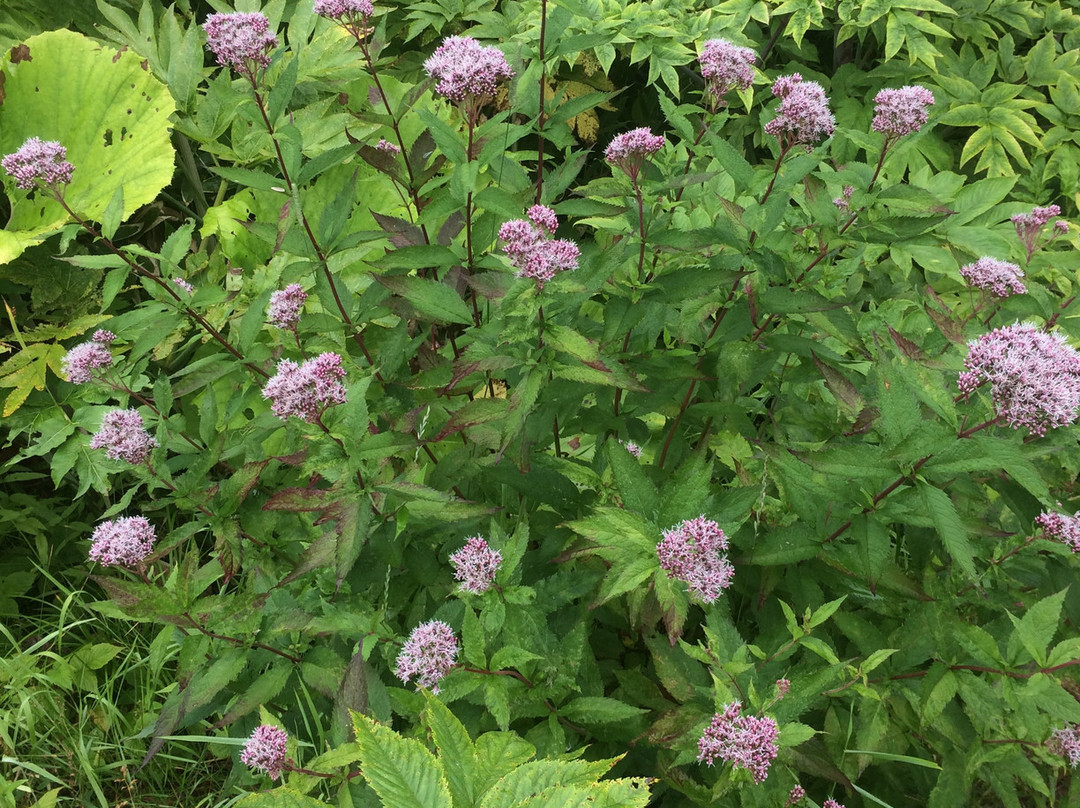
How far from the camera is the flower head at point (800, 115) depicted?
1.65 metres

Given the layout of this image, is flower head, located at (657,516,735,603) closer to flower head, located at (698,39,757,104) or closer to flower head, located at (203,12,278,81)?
flower head, located at (698,39,757,104)

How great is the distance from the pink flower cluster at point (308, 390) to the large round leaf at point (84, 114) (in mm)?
1996

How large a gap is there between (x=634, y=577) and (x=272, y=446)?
61.9 inches

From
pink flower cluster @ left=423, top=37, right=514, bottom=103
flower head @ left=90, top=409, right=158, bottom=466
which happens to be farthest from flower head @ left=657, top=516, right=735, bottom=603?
flower head @ left=90, top=409, right=158, bottom=466

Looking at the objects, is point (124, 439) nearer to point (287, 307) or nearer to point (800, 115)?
point (287, 307)

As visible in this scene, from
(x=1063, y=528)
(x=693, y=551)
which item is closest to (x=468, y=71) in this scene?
(x=693, y=551)

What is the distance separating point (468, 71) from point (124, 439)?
112 cm

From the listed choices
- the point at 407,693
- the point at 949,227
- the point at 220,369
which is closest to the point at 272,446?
the point at 220,369

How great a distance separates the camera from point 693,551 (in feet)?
4.43

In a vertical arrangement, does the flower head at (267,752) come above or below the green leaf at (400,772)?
below

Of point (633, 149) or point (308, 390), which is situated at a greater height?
point (633, 149)

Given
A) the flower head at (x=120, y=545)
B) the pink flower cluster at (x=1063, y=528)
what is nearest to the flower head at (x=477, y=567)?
the flower head at (x=120, y=545)

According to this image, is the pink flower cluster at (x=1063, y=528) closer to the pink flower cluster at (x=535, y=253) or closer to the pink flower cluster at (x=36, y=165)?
the pink flower cluster at (x=535, y=253)

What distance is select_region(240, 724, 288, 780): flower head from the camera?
54.2 inches
